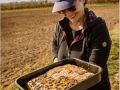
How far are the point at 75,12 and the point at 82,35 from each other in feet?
0.70

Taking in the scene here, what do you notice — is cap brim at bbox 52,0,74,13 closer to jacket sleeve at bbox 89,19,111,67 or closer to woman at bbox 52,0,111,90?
woman at bbox 52,0,111,90

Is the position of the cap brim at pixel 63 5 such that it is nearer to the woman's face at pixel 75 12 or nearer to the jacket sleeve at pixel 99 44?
the woman's face at pixel 75 12

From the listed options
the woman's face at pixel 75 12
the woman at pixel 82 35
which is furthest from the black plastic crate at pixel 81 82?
the woman's face at pixel 75 12

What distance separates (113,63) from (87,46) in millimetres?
4949

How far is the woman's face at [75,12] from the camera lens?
2.50 metres

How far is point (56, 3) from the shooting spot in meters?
2.57

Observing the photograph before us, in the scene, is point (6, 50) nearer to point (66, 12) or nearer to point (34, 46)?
point (34, 46)

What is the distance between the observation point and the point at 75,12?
2525 mm

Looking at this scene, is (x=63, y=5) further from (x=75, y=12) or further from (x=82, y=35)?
(x=82, y=35)

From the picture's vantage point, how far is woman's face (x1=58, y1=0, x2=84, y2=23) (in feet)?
8.19

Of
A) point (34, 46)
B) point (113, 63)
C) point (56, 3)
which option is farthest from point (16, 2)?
point (56, 3)

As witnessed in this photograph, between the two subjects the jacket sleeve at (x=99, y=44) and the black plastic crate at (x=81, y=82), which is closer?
the black plastic crate at (x=81, y=82)

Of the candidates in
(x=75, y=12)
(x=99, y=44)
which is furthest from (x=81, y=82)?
(x=75, y=12)

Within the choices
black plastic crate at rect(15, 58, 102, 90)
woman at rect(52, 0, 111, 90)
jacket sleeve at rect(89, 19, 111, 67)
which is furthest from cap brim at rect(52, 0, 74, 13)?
black plastic crate at rect(15, 58, 102, 90)
